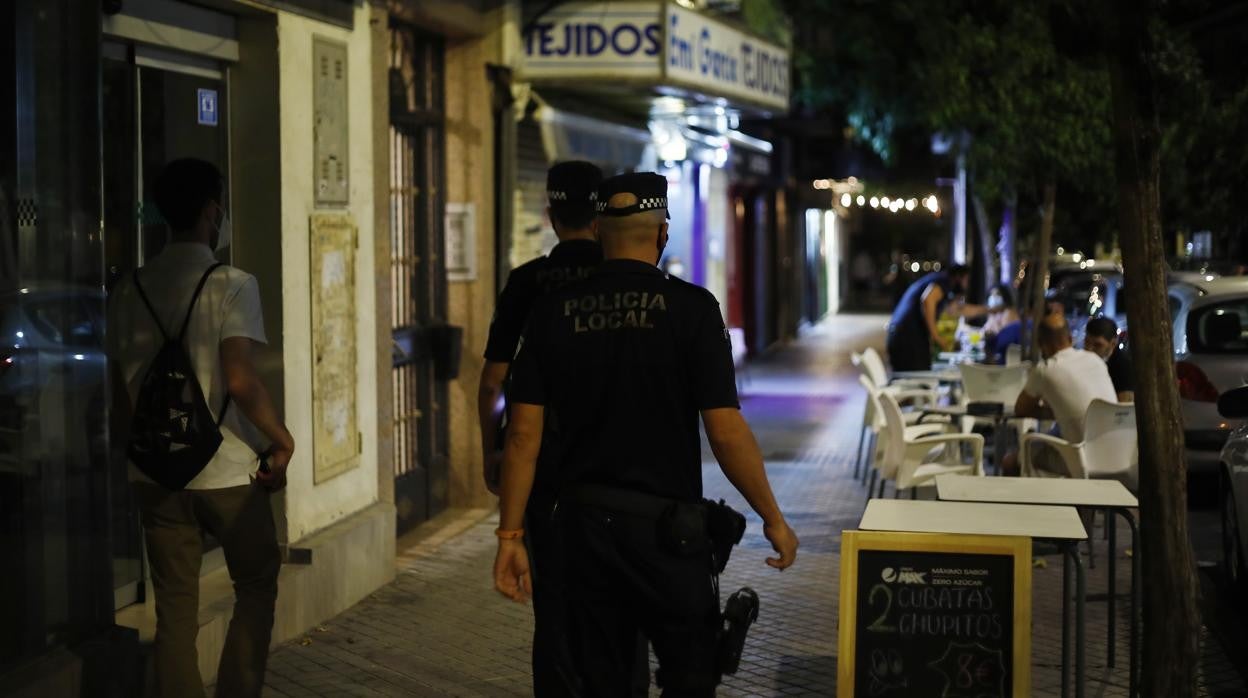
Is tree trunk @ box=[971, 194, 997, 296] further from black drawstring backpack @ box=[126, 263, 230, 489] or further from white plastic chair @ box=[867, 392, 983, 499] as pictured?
black drawstring backpack @ box=[126, 263, 230, 489]

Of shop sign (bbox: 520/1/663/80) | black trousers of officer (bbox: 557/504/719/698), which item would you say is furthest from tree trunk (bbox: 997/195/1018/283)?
black trousers of officer (bbox: 557/504/719/698)

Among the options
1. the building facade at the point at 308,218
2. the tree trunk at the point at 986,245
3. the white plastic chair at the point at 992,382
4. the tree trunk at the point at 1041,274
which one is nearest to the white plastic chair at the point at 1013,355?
the tree trunk at the point at 1041,274

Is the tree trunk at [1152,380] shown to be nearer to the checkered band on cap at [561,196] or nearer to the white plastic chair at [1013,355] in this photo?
the checkered band on cap at [561,196]

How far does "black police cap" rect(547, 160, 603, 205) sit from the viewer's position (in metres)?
5.88

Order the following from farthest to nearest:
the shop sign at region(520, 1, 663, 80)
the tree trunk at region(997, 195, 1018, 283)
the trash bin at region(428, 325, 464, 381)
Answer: the tree trunk at region(997, 195, 1018, 283), the shop sign at region(520, 1, 663, 80), the trash bin at region(428, 325, 464, 381)

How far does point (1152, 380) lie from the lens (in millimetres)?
5762

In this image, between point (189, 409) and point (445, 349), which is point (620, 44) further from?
point (189, 409)

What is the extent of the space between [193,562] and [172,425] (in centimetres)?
49

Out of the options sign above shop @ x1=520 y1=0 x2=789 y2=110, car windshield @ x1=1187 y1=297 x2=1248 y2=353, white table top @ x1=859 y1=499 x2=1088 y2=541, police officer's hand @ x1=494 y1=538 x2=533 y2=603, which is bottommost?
white table top @ x1=859 y1=499 x2=1088 y2=541

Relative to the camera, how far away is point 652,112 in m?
15.6

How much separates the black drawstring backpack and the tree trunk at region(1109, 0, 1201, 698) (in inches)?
119

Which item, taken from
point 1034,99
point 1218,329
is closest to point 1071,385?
point 1218,329

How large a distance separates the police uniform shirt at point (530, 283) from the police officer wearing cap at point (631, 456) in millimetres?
1133

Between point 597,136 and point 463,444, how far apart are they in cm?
318
